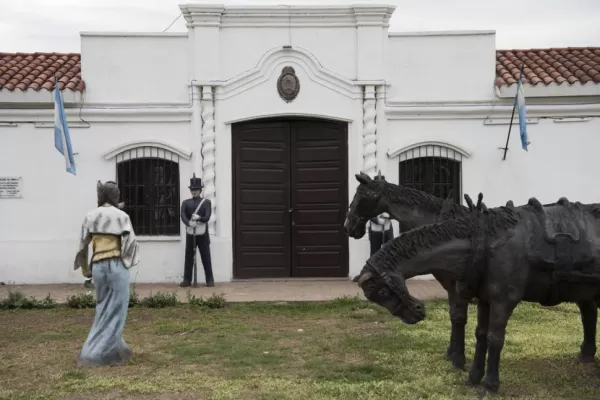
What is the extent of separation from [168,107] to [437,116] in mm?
5076

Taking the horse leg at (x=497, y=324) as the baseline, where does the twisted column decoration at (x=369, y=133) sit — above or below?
above

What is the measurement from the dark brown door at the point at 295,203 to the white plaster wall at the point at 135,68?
1.49 metres

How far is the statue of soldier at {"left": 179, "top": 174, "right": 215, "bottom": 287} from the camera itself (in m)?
12.4

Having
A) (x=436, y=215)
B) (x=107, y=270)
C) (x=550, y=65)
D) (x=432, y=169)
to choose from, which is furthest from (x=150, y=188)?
(x=550, y=65)

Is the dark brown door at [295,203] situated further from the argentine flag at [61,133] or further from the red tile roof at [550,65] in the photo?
the red tile roof at [550,65]

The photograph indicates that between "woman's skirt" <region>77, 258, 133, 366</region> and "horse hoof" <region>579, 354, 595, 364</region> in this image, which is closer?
"horse hoof" <region>579, 354, 595, 364</region>

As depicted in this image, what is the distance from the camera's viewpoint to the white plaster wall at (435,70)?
13.2 metres

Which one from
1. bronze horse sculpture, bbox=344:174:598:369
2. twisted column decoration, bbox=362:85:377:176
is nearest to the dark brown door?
twisted column decoration, bbox=362:85:377:176

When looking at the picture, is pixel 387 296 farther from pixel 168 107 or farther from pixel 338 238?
Result: pixel 168 107

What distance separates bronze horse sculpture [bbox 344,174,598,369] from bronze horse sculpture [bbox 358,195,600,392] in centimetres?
82

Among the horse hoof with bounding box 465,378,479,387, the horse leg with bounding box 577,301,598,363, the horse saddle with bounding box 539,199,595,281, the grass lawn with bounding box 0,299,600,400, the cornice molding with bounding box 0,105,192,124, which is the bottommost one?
the grass lawn with bounding box 0,299,600,400

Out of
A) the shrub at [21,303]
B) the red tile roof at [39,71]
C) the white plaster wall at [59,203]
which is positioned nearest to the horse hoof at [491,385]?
the shrub at [21,303]

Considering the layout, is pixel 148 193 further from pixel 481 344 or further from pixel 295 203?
pixel 481 344

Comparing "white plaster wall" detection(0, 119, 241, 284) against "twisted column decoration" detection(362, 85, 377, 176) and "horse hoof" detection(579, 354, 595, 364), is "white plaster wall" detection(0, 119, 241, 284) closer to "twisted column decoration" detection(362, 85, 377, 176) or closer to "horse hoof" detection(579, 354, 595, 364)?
"twisted column decoration" detection(362, 85, 377, 176)
